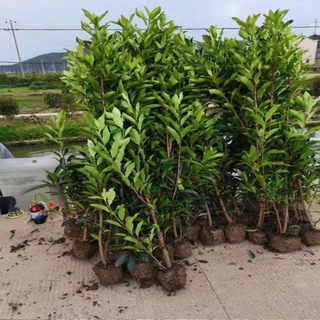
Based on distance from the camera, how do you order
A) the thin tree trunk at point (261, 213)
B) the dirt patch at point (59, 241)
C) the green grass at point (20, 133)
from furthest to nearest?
the green grass at point (20, 133), the dirt patch at point (59, 241), the thin tree trunk at point (261, 213)

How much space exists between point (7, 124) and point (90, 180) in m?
15.8

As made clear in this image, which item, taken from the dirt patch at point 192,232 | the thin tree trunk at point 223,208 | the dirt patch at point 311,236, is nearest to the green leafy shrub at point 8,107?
the dirt patch at point 192,232

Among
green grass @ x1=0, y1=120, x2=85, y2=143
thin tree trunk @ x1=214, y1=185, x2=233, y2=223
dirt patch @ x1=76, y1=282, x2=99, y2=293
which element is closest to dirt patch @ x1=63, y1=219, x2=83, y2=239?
dirt patch @ x1=76, y1=282, x2=99, y2=293

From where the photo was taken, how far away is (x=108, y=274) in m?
2.26

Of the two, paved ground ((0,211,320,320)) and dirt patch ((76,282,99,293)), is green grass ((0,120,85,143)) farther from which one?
dirt patch ((76,282,99,293))

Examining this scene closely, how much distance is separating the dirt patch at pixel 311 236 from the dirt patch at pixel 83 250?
1739mm

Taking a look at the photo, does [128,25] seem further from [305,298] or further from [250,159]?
[305,298]

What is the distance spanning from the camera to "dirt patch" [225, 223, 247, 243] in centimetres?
280

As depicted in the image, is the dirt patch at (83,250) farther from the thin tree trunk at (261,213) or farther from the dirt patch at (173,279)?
the thin tree trunk at (261,213)

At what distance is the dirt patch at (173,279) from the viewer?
7.13 ft

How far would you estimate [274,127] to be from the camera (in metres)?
2.58

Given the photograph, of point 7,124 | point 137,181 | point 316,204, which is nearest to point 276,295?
point 137,181

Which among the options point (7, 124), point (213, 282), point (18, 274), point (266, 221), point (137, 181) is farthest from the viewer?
point (7, 124)

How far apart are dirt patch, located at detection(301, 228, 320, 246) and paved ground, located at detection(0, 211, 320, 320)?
57 mm
